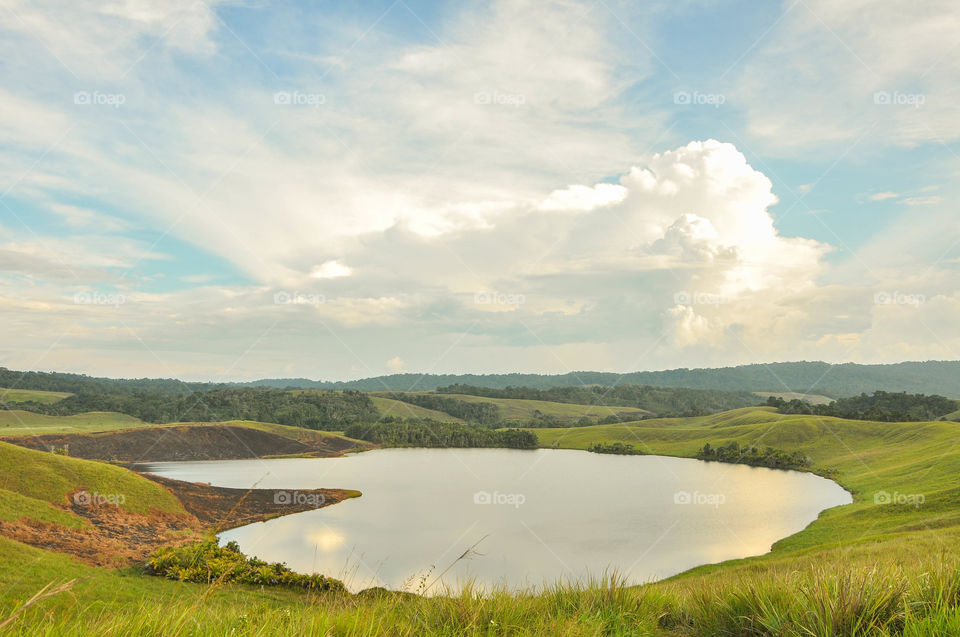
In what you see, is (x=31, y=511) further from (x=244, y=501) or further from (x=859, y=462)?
(x=859, y=462)

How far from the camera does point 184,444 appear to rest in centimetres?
10675

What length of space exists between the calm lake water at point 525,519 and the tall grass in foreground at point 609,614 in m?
5.62

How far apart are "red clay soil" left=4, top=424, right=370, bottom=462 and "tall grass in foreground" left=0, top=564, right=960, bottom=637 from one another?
333ft

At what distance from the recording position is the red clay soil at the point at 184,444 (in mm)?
90688

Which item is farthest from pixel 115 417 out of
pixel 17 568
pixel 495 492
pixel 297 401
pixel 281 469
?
pixel 17 568

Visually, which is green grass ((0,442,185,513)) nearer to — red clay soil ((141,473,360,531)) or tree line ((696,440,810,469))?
red clay soil ((141,473,360,531))

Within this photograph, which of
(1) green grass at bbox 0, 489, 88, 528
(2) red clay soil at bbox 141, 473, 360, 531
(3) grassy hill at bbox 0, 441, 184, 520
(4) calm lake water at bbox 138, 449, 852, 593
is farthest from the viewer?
(2) red clay soil at bbox 141, 473, 360, 531

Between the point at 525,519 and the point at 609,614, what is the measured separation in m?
43.5

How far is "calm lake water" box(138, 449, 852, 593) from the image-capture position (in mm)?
32844

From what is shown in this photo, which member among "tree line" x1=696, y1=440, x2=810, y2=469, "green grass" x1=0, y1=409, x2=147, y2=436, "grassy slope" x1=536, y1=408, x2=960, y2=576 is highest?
"green grass" x1=0, y1=409, x2=147, y2=436

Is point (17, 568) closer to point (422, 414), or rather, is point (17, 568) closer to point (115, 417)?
point (115, 417)

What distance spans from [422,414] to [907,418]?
464ft

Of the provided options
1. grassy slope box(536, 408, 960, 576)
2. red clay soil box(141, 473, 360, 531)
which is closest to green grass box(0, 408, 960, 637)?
grassy slope box(536, 408, 960, 576)

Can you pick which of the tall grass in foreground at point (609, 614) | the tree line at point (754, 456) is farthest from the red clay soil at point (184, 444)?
the tall grass in foreground at point (609, 614)
